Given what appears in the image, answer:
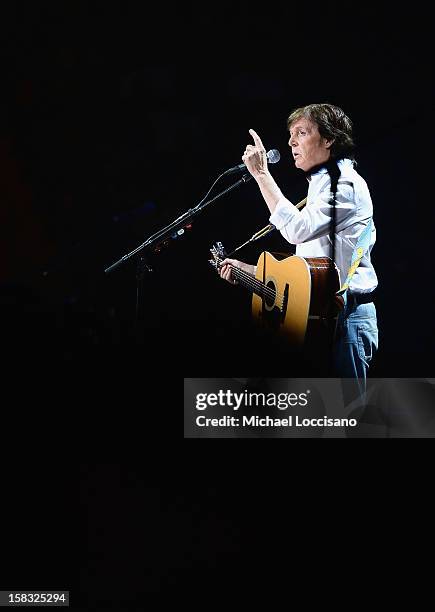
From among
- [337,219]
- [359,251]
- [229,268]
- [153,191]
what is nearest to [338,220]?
[337,219]

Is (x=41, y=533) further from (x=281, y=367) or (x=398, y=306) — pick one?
(x=398, y=306)

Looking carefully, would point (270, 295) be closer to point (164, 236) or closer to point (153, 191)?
point (164, 236)

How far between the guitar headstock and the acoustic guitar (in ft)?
0.58

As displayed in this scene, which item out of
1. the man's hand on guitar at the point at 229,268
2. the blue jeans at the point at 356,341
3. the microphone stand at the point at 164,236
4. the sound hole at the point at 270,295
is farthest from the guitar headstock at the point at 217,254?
the blue jeans at the point at 356,341

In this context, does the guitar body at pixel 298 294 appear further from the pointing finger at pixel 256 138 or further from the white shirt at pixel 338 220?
the pointing finger at pixel 256 138

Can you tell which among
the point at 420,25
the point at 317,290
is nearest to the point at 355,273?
the point at 317,290

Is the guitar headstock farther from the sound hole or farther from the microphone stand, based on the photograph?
the sound hole

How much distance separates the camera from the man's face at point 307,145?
2705 mm

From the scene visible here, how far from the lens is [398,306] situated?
2.73 m

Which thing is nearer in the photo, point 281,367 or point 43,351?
point 281,367

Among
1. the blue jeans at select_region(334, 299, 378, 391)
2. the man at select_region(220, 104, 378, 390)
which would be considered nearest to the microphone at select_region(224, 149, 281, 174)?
the man at select_region(220, 104, 378, 390)

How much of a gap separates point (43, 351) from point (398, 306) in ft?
5.50

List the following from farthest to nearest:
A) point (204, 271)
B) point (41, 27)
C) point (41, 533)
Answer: point (41, 27) → point (204, 271) → point (41, 533)

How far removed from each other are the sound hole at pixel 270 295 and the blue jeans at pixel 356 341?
296mm
